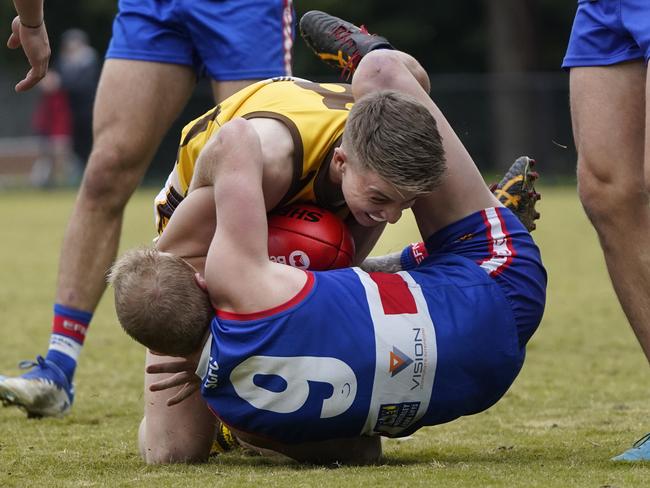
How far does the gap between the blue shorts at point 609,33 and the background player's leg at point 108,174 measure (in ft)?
6.16

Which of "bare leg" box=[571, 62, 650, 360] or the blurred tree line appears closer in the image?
"bare leg" box=[571, 62, 650, 360]

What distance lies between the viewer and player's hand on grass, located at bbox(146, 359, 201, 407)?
403 centimetres

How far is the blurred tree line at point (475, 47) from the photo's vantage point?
24016 mm

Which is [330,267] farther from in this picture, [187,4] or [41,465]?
[187,4]

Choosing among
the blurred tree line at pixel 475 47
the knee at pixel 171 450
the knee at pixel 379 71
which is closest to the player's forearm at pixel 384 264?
the knee at pixel 379 71

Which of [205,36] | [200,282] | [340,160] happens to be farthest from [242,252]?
[205,36]

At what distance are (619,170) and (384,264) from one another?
999mm

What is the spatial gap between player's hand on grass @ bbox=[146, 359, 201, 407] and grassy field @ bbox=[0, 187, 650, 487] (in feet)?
0.77

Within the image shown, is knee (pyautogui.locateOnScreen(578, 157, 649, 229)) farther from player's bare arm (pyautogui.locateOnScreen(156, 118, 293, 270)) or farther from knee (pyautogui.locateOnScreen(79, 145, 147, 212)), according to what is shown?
knee (pyautogui.locateOnScreen(79, 145, 147, 212))

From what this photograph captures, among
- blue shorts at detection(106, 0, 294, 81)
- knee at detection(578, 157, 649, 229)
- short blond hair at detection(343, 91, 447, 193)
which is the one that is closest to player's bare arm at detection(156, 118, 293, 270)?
short blond hair at detection(343, 91, 447, 193)

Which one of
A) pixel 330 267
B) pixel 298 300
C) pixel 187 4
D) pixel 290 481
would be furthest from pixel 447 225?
pixel 187 4

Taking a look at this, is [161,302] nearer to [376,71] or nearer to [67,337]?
[376,71]

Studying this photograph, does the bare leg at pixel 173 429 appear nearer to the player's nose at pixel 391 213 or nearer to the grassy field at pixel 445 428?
the grassy field at pixel 445 428

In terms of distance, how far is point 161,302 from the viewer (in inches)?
147
